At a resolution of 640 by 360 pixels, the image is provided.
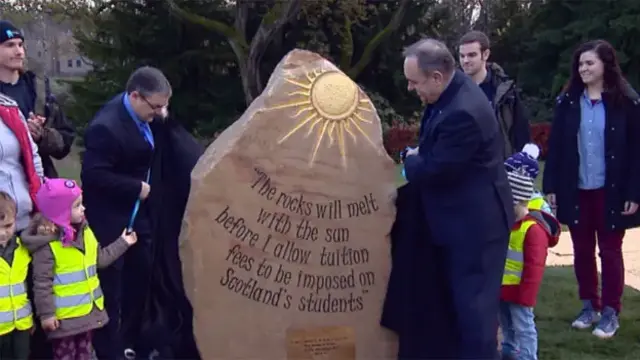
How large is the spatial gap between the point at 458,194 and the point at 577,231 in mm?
1847

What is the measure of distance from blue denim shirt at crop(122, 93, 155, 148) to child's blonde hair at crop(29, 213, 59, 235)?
0.92 meters

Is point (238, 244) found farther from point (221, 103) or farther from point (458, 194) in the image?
point (221, 103)

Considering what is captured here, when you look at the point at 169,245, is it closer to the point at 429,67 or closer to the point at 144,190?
the point at 144,190

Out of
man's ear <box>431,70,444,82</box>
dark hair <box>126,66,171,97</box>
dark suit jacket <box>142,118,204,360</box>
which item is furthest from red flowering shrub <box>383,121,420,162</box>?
man's ear <box>431,70,444,82</box>

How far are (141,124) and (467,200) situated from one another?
193 centimetres

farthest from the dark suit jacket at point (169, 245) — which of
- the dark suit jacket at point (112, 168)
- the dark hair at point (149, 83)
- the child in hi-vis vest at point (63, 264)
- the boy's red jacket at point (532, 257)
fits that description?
the boy's red jacket at point (532, 257)

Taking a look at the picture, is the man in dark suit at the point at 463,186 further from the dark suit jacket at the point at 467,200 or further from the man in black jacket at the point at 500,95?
the man in black jacket at the point at 500,95

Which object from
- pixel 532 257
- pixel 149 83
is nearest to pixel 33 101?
pixel 149 83

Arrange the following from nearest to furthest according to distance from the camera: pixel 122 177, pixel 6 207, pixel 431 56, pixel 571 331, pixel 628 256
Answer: pixel 6 207
pixel 431 56
pixel 122 177
pixel 571 331
pixel 628 256

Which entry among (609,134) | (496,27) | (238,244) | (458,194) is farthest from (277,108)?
(496,27)

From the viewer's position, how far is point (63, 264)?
13.5 feet

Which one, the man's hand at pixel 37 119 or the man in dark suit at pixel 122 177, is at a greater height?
the man's hand at pixel 37 119

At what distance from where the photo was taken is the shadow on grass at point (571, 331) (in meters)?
5.29

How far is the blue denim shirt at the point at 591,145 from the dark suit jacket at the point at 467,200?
55.6 inches
